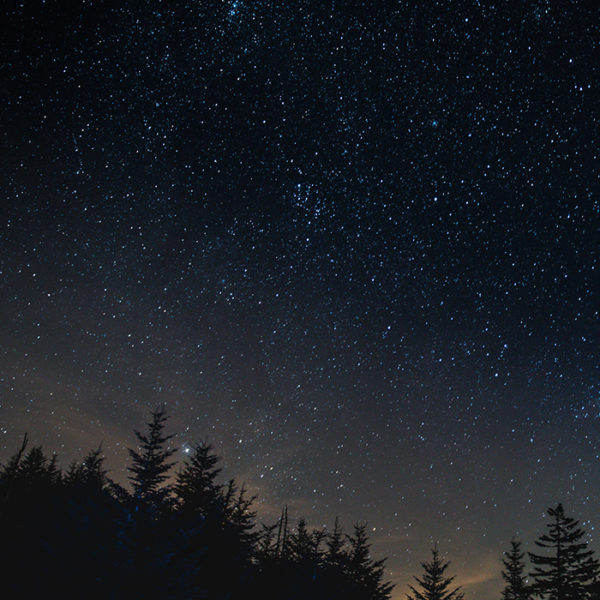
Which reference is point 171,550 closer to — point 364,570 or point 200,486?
point 200,486

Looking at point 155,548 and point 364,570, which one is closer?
point 155,548

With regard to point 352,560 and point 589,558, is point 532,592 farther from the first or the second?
point 352,560

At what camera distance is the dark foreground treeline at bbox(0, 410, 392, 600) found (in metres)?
9.31

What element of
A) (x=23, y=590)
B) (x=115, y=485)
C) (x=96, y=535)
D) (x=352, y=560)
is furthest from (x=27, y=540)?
(x=352, y=560)

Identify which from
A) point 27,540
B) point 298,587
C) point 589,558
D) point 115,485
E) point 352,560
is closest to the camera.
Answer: point 115,485

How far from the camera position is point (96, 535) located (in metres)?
10.7

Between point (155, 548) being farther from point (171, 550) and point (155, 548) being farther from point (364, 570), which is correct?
point (364, 570)

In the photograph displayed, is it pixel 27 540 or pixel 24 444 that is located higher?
pixel 24 444

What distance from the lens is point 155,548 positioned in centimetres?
945

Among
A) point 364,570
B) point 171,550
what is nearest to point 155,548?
point 171,550

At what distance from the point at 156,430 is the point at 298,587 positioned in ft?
31.0

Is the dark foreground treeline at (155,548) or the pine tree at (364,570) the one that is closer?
the dark foreground treeline at (155,548)

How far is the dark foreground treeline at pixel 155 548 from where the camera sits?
30.6 feet

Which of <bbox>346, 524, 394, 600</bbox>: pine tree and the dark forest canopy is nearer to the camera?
the dark forest canopy
